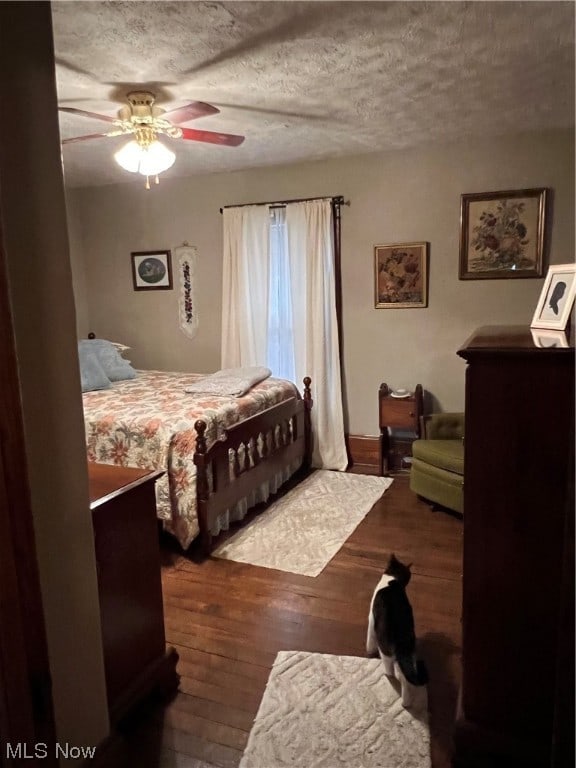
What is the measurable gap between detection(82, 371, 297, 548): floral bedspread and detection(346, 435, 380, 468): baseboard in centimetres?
130

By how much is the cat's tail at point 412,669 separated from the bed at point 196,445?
132cm

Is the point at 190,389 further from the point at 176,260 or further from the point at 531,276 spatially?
the point at 531,276

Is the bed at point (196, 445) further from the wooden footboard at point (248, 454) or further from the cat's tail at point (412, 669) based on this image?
the cat's tail at point (412, 669)

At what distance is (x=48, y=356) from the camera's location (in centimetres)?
135

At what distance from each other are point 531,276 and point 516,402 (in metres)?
2.84

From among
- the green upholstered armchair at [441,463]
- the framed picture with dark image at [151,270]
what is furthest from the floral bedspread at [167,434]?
the framed picture with dark image at [151,270]

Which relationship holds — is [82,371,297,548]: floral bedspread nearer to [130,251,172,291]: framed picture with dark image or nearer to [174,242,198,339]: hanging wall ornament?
[174,242,198,339]: hanging wall ornament

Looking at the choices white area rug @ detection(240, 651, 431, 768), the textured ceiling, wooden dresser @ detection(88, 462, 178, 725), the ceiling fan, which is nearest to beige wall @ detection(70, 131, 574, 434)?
the textured ceiling

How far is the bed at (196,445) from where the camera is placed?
117 inches

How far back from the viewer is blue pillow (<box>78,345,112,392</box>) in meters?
4.01

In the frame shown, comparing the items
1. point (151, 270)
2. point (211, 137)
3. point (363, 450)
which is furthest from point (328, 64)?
point (151, 270)

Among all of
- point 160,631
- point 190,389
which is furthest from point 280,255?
point 160,631

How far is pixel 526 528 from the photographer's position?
1494mm

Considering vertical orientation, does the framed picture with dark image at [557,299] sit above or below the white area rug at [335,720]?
above
